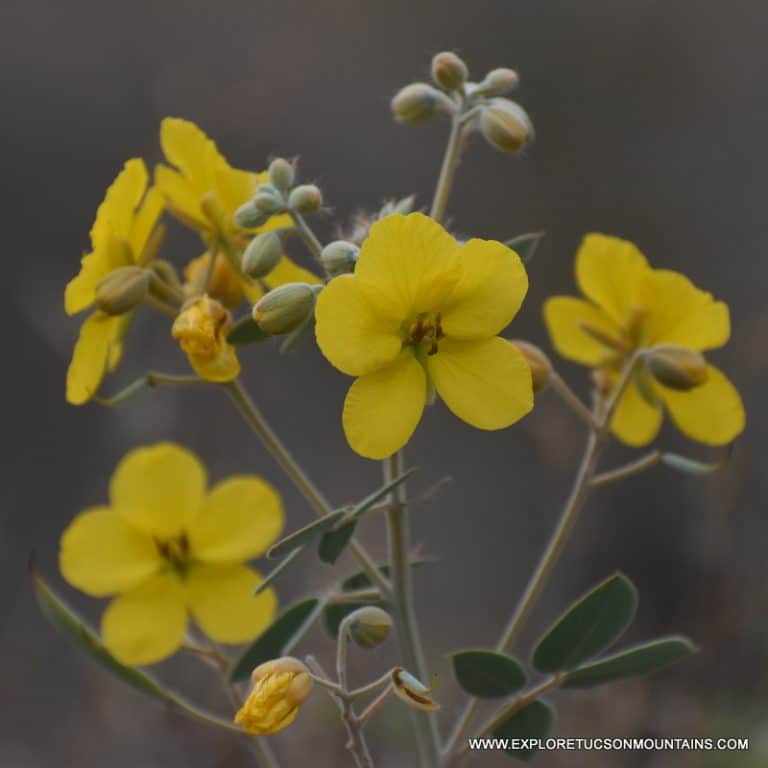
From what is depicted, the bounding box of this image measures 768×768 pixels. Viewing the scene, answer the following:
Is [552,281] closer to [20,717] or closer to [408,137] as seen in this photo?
[408,137]

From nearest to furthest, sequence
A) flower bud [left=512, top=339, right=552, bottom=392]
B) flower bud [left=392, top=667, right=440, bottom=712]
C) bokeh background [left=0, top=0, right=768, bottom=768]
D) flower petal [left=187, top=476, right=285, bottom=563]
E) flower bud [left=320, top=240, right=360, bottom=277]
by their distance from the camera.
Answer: flower bud [left=392, top=667, right=440, bottom=712] < flower bud [left=320, top=240, right=360, bottom=277] < flower bud [left=512, top=339, right=552, bottom=392] < flower petal [left=187, top=476, right=285, bottom=563] < bokeh background [left=0, top=0, right=768, bottom=768]

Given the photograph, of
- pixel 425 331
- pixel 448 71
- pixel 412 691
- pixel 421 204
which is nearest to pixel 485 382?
pixel 425 331

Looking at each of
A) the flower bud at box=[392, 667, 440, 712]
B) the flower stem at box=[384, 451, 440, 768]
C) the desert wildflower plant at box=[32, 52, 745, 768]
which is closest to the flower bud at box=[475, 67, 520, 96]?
the desert wildflower plant at box=[32, 52, 745, 768]

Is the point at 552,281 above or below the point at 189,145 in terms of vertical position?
below

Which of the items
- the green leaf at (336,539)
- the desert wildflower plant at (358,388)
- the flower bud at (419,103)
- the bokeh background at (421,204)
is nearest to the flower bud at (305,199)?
the desert wildflower plant at (358,388)

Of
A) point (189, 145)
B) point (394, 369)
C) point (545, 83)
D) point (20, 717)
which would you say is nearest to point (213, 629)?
point (394, 369)

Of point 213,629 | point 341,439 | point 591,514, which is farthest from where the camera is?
point 341,439

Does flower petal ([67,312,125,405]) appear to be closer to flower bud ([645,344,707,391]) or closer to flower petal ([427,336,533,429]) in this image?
flower petal ([427,336,533,429])

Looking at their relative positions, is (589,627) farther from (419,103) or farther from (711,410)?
(419,103)

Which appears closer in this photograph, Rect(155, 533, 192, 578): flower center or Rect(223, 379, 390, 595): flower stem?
Rect(223, 379, 390, 595): flower stem
